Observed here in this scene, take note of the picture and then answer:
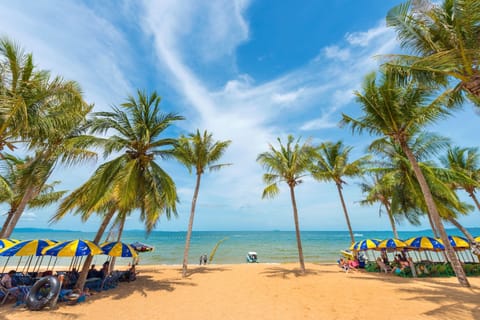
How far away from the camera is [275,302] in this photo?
736 cm

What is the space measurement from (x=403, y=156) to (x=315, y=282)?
34.0 feet

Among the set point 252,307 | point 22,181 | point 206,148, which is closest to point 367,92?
point 206,148

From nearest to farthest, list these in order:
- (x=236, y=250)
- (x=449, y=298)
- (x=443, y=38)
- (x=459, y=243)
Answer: (x=443, y=38)
(x=449, y=298)
(x=459, y=243)
(x=236, y=250)

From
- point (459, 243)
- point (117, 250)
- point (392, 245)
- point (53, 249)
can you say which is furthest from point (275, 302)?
point (459, 243)

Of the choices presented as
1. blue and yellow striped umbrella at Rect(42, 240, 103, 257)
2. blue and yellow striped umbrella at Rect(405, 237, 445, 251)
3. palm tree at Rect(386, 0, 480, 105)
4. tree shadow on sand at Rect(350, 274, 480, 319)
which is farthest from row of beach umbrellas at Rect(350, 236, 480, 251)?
blue and yellow striped umbrella at Rect(42, 240, 103, 257)

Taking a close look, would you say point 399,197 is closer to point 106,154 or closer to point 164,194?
point 164,194

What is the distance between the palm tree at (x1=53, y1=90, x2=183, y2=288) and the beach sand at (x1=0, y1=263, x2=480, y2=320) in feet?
7.56

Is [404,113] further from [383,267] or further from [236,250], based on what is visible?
[236,250]

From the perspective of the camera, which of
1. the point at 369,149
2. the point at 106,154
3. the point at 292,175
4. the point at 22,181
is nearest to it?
the point at 106,154

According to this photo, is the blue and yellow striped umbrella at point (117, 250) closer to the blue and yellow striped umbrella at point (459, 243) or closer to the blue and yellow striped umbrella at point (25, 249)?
the blue and yellow striped umbrella at point (25, 249)

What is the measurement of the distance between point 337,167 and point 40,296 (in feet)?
57.2

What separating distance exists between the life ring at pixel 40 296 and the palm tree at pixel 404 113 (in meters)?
13.9

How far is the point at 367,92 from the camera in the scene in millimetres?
10055

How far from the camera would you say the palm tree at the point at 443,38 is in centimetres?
517
